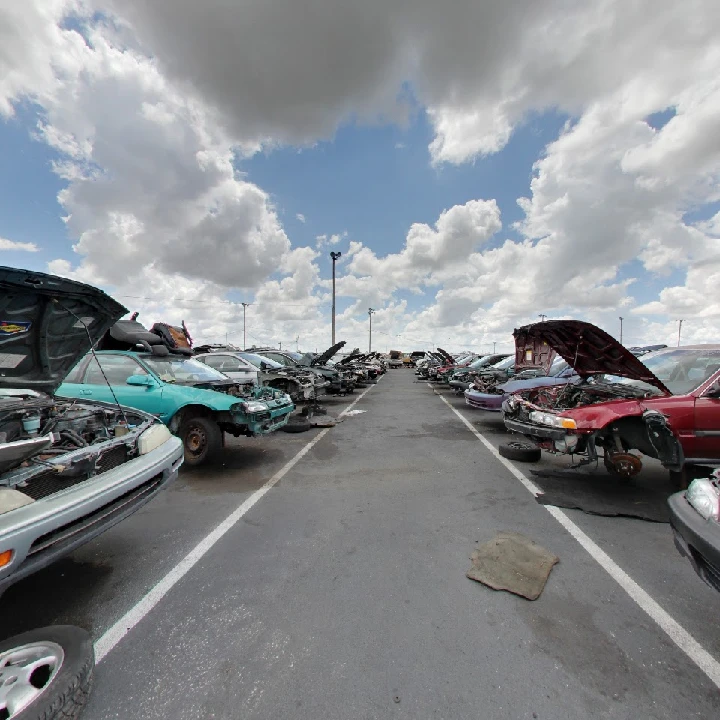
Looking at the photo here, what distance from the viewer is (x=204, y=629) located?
6.96 ft

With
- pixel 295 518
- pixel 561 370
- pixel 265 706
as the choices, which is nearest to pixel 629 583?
pixel 265 706

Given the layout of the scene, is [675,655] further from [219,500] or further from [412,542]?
[219,500]

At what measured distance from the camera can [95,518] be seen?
2236 mm

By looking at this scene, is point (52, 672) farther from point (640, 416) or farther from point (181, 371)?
point (640, 416)

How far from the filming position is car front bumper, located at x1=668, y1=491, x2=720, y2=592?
188 centimetres

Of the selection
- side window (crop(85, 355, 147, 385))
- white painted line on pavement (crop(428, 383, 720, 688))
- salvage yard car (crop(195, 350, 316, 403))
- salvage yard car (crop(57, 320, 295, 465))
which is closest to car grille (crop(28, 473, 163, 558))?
salvage yard car (crop(57, 320, 295, 465))

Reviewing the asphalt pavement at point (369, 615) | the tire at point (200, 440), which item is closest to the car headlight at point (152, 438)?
the asphalt pavement at point (369, 615)

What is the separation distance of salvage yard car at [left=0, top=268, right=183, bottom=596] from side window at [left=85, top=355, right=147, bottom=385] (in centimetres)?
151

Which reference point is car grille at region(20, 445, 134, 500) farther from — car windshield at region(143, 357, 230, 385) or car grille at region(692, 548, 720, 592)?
car grille at region(692, 548, 720, 592)

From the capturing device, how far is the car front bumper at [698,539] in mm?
1878

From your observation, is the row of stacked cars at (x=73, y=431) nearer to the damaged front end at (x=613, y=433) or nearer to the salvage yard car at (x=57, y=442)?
the salvage yard car at (x=57, y=442)

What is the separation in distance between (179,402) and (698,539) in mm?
5294

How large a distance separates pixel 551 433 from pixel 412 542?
217 centimetres

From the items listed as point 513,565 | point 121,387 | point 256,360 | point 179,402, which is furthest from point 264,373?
point 513,565
